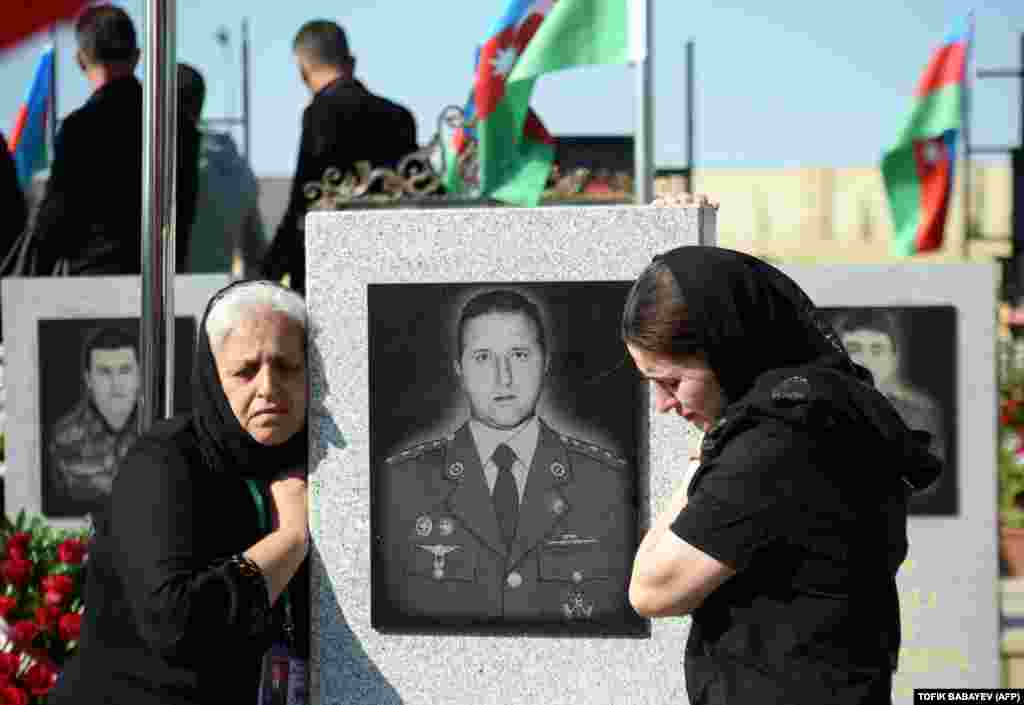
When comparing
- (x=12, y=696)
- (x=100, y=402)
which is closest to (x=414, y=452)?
(x=12, y=696)

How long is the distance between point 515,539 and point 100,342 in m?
3.23

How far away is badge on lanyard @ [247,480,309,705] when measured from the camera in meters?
3.03

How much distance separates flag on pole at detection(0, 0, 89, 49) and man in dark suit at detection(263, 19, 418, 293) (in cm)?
531

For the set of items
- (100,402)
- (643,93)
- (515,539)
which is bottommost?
(515,539)

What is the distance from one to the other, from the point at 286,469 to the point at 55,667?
138 centimetres

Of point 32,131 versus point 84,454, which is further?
point 32,131

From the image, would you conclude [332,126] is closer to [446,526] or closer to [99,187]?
[99,187]

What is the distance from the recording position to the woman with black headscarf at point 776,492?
221 cm

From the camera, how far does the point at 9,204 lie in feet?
20.4

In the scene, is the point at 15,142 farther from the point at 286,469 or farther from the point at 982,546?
the point at 286,469

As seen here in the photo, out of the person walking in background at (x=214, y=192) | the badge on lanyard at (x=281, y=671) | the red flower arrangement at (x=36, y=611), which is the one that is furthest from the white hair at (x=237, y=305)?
the person walking in background at (x=214, y=192)

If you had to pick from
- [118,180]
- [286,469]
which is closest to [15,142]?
[118,180]

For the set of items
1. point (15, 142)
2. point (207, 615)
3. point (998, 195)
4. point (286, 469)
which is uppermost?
point (998, 195)

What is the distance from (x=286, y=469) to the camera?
3105 millimetres
